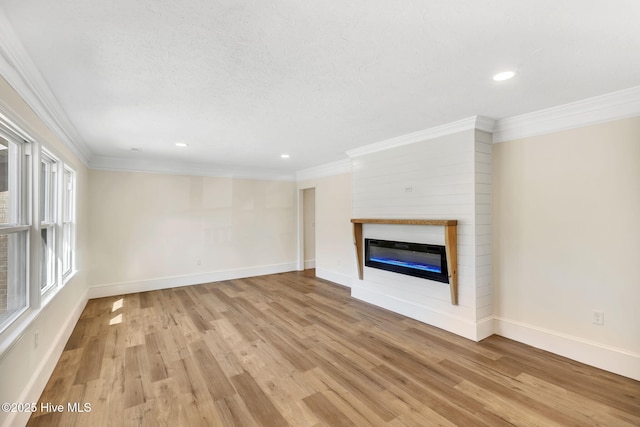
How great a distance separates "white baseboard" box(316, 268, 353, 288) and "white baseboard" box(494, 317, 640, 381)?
263 centimetres

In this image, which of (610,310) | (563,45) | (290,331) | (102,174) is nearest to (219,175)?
(102,174)

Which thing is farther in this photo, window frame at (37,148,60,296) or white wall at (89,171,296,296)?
white wall at (89,171,296,296)

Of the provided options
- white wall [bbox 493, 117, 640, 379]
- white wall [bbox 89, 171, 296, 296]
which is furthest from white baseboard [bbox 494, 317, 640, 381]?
white wall [bbox 89, 171, 296, 296]

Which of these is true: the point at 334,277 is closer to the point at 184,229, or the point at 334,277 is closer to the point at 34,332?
the point at 184,229

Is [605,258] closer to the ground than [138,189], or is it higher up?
closer to the ground

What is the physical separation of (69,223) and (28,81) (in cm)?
237

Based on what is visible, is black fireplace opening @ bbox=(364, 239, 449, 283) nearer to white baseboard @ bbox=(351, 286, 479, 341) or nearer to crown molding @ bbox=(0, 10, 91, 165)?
white baseboard @ bbox=(351, 286, 479, 341)

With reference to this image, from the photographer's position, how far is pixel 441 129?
343 centimetres

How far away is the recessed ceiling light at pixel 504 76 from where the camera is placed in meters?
2.11

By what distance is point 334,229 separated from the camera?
572 centimetres

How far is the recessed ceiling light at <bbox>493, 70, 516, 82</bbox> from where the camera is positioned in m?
2.11

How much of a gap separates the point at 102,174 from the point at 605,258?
22.4ft

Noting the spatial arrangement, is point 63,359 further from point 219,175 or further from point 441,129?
point 441,129

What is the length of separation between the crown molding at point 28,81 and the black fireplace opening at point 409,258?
3.89 meters
